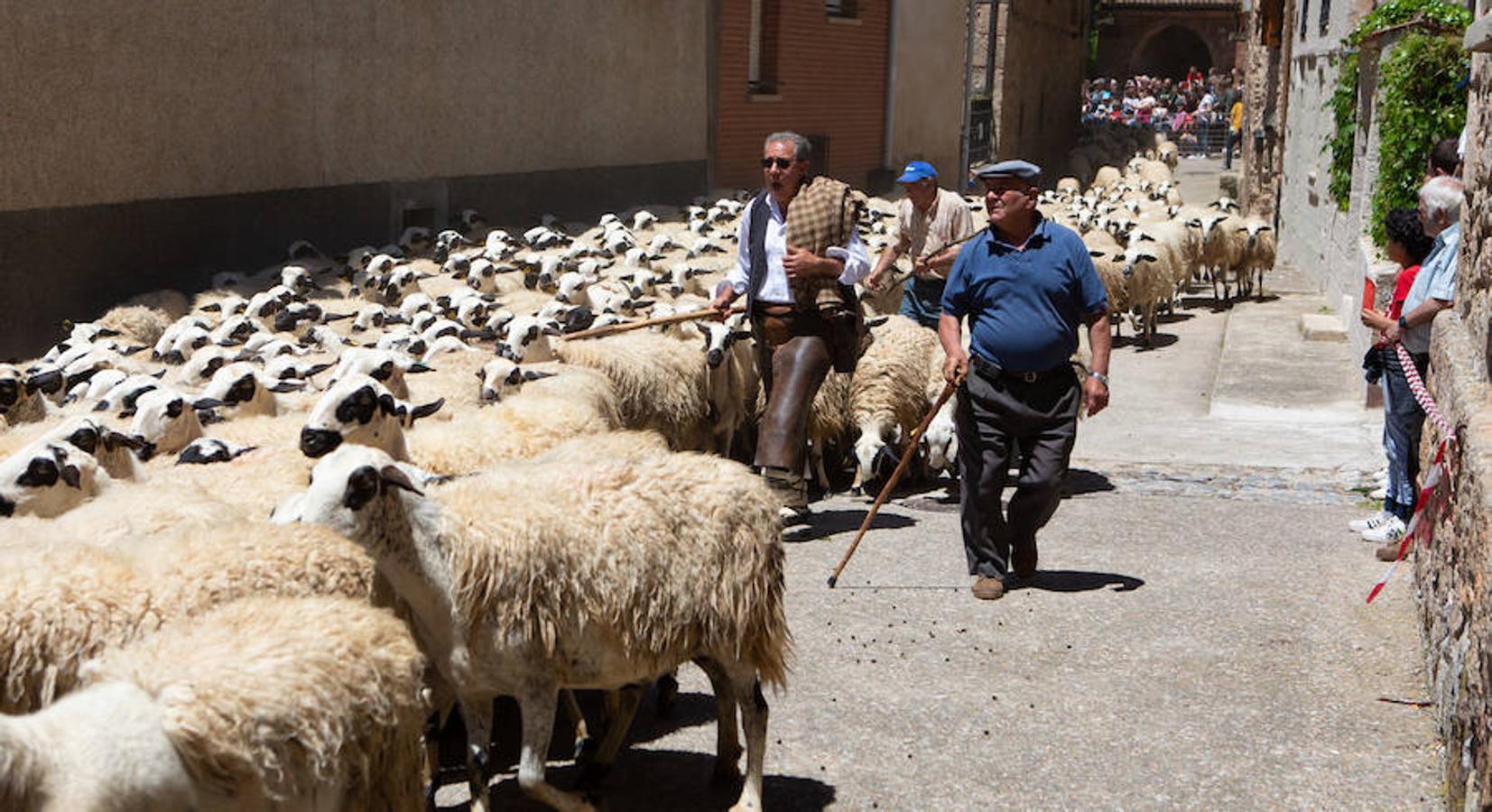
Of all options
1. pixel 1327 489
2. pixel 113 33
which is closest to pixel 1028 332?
pixel 1327 489

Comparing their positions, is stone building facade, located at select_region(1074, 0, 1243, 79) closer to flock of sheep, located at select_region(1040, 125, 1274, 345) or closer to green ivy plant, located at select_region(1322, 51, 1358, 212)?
flock of sheep, located at select_region(1040, 125, 1274, 345)

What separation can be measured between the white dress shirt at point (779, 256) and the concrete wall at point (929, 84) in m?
22.5

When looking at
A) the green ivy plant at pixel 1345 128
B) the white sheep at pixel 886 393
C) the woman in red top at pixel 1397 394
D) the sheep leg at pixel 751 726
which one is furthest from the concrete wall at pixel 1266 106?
the sheep leg at pixel 751 726

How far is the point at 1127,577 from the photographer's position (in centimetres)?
784

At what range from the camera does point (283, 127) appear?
597 inches

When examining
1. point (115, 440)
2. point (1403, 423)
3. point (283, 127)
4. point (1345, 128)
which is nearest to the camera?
point (115, 440)

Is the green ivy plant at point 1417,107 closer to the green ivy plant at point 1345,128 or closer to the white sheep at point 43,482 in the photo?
the green ivy plant at point 1345,128

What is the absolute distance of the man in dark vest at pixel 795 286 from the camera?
7867 millimetres

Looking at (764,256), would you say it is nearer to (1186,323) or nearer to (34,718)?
(34,718)

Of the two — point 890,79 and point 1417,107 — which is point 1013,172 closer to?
point 1417,107

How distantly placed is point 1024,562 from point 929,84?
25.3 metres

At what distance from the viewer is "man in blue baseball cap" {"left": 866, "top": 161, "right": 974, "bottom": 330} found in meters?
10.5

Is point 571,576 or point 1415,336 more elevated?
point 1415,336

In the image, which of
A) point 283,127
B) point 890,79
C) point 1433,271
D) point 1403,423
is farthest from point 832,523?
point 890,79
